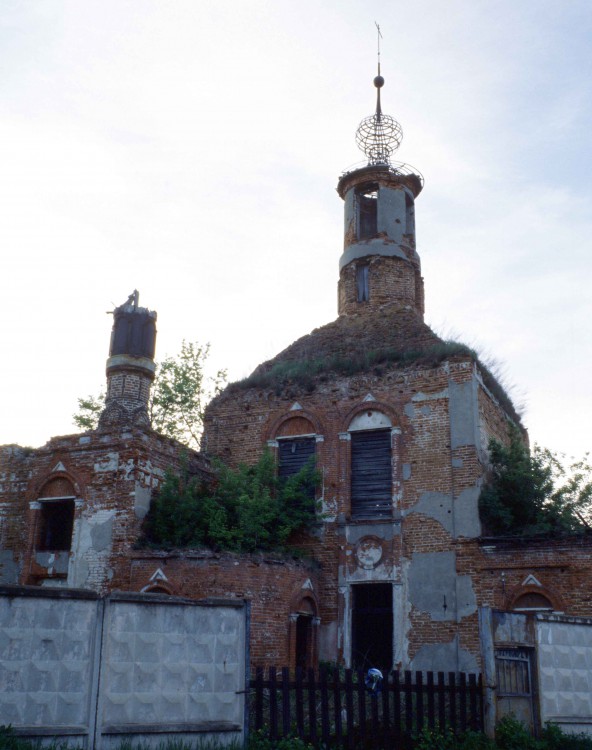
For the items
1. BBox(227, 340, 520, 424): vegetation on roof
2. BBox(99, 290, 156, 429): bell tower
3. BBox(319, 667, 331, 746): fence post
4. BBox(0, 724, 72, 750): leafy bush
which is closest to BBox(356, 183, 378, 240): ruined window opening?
BBox(227, 340, 520, 424): vegetation on roof

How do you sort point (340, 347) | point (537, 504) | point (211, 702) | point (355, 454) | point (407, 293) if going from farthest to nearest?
point (407, 293), point (340, 347), point (355, 454), point (537, 504), point (211, 702)

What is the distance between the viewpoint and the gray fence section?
34.9 feet

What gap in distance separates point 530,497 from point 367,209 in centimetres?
1164

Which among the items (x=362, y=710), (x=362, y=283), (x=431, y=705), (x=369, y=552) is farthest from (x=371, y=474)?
(x=362, y=710)

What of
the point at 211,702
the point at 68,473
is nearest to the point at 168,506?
the point at 68,473

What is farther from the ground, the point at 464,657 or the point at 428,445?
the point at 428,445

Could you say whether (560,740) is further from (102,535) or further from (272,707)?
(102,535)

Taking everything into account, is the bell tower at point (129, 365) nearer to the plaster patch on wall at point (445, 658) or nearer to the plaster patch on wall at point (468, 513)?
the plaster patch on wall at point (468, 513)

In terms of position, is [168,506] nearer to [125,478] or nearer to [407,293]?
[125,478]

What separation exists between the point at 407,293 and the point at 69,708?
18.3m

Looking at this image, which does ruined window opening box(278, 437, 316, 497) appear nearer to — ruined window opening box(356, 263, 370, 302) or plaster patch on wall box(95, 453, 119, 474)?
plaster patch on wall box(95, 453, 119, 474)

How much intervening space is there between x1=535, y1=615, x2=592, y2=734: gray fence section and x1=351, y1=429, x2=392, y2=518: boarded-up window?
26.6 ft

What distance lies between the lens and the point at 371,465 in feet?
64.7

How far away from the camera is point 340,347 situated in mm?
22375
